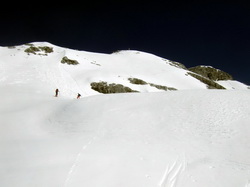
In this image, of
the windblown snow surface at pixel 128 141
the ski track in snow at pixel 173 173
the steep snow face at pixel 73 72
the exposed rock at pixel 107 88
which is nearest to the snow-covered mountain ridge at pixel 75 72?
the steep snow face at pixel 73 72

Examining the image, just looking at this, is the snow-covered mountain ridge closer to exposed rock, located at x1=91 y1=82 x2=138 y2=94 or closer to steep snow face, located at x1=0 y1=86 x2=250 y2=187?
exposed rock, located at x1=91 y1=82 x2=138 y2=94

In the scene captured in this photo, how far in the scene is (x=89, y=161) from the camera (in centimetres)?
781

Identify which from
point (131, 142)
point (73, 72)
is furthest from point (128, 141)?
point (73, 72)

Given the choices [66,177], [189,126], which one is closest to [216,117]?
[189,126]

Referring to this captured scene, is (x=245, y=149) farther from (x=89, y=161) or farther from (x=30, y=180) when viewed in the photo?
(x=30, y=180)

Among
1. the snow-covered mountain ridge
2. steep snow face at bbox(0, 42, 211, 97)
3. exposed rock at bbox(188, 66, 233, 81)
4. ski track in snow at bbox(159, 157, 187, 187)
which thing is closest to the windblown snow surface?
ski track in snow at bbox(159, 157, 187, 187)

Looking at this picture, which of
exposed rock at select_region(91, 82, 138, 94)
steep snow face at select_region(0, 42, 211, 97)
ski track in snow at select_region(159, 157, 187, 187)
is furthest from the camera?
exposed rock at select_region(91, 82, 138, 94)

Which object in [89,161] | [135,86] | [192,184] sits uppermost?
[192,184]

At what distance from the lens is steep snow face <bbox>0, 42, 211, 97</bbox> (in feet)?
87.9

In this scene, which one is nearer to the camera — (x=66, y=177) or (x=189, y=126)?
(x=66, y=177)

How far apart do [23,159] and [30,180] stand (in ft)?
5.31

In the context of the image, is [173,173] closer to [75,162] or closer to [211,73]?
[75,162]

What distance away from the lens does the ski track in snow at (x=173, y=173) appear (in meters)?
Result: 6.68

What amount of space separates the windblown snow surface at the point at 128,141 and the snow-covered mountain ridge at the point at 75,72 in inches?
399
